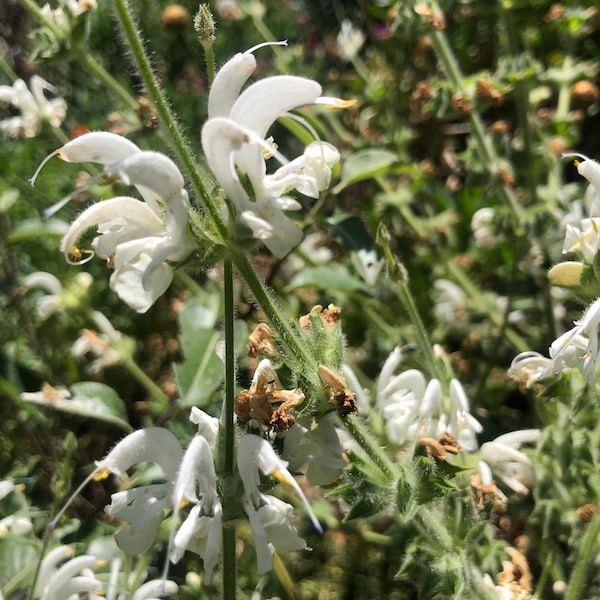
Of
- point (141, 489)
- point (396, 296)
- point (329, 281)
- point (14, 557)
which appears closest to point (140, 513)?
point (141, 489)

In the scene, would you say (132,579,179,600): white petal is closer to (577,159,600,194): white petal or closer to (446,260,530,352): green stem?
(577,159,600,194): white petal

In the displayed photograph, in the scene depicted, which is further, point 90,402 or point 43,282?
point 43,282

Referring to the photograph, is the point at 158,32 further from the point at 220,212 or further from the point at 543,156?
the point at 220,212

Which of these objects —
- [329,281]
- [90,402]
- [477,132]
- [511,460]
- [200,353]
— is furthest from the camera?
[477,132]

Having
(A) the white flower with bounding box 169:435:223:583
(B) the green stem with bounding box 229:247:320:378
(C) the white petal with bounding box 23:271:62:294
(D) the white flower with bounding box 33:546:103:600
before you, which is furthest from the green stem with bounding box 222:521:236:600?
(C) the white petal with bounding box 23:271:62:294

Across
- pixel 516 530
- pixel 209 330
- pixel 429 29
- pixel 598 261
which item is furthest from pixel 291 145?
pixel 598 261

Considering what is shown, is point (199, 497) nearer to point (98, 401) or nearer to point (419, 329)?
point (419, 329)
